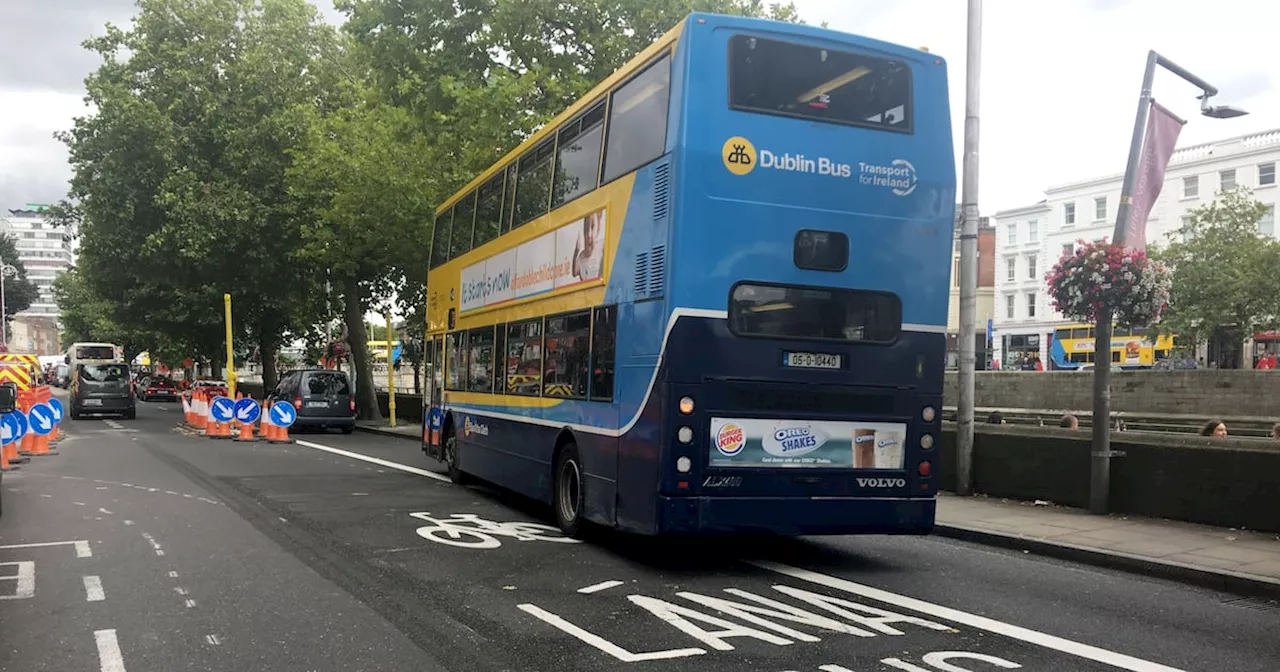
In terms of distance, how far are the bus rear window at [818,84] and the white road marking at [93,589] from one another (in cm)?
576

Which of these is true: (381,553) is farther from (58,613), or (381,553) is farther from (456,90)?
(456,90)

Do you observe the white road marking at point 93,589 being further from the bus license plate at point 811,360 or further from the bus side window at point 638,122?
the bus license plate at point 811,360

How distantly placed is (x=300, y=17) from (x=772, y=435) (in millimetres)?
30821

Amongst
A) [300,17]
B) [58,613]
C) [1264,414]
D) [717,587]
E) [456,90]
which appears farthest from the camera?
[300,17]

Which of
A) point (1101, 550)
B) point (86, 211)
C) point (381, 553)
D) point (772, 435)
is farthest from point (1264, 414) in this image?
point (86, 211)

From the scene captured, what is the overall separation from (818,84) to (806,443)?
2872mm

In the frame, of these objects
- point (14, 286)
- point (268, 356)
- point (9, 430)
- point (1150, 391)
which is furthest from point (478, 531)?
point (14, 286)

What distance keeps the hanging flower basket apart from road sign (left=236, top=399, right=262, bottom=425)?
18.6m

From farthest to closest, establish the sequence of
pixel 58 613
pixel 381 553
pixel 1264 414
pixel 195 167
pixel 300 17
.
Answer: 1. pixel 300 17
2. pixel 195 167
3. pixel 1264 414
4. pixel 381 553
5. pixel 58 613

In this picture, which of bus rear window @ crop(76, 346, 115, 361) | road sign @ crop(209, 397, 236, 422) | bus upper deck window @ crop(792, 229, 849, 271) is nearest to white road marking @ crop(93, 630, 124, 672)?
bus upper deck window @ crop(792, 229, 849, 271)

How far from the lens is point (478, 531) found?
9.89m

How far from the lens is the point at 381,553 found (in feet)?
27.8

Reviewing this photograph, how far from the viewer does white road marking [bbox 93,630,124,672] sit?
16.8 ft

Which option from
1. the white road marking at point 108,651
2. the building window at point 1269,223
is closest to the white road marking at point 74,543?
the white road marking at point 108,651
